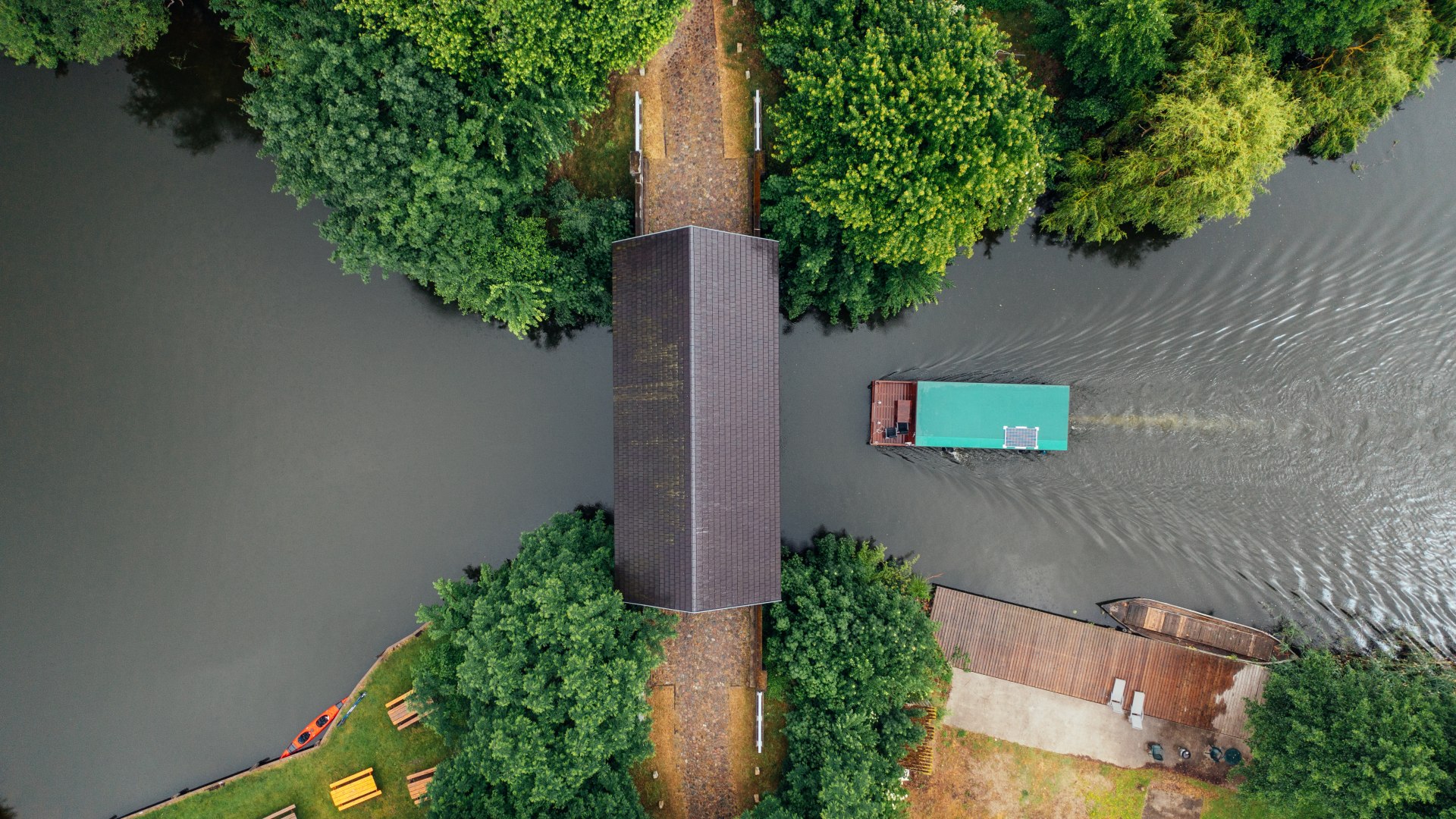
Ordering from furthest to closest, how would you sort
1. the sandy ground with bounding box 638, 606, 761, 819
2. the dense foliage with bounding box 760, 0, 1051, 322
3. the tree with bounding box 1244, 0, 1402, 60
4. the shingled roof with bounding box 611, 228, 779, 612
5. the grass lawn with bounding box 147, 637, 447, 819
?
the grass lawn with bounding box 147, 637, 447, 819 < the sandy ground with bounding box 638, 606, 761, 819 < the shingled roof with bounding box 611, 228, 779, 612 < the tree with bounding box 1244, 0, 1402, 60 < the dense foliage with bounding box 760, 0, 1051, 322

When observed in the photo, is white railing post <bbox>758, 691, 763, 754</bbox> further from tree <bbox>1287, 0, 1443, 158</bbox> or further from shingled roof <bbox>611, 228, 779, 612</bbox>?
tree <bbox>1287, 0, 1443, 158</bbox>

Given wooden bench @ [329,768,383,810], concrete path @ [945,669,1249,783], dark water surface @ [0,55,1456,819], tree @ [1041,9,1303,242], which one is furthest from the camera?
dark water surface @ [0,55,1456,819]

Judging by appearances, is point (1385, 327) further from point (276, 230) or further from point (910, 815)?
point (276, 230)

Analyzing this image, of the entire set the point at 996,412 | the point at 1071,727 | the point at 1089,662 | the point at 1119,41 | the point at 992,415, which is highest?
the point at 1119,41

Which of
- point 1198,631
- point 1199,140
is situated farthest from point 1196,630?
point 1199,140

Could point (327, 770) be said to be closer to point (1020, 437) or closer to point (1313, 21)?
point (1020, 437)

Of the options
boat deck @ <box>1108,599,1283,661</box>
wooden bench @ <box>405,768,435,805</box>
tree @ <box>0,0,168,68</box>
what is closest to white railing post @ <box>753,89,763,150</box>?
tree @ <box>0,0,168,68</box>

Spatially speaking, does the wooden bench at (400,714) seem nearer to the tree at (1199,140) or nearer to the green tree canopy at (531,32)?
the green tree canopy at (531,32)
